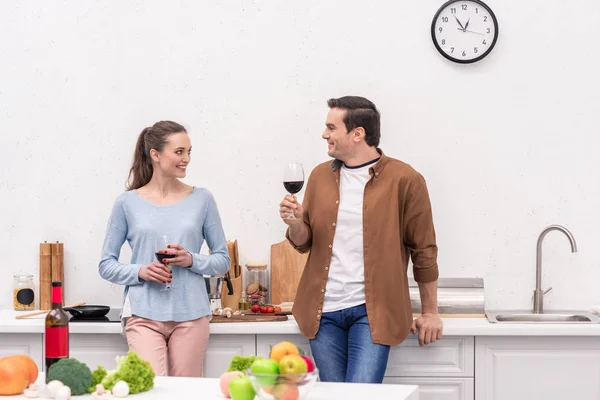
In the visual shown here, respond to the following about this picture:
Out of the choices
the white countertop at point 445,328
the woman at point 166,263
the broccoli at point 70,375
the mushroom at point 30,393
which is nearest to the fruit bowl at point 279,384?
the broccoli at point 70,375

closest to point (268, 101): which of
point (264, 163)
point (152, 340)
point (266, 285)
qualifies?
point (264, 163)

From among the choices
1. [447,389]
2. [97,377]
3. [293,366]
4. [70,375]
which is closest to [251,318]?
[447,389]

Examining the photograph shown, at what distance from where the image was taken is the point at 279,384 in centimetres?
201

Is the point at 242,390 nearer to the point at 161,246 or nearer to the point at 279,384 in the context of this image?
the point at 279,384

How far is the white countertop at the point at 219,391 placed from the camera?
222 centimetres

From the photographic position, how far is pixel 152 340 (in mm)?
3357

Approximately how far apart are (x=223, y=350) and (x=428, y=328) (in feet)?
3.00

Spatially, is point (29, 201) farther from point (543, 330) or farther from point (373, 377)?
point (543, 330)

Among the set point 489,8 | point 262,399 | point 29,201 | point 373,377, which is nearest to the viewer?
point 262,399

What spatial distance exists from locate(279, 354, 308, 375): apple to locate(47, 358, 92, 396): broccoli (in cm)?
56

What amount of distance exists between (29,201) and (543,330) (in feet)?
8.57

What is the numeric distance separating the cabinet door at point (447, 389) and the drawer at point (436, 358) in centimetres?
3

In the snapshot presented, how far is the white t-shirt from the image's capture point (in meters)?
3.31

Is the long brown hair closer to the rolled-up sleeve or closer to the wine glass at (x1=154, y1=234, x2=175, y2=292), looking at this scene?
the wine glass at (x1=154, y1=234, x2=175, y2=292)
